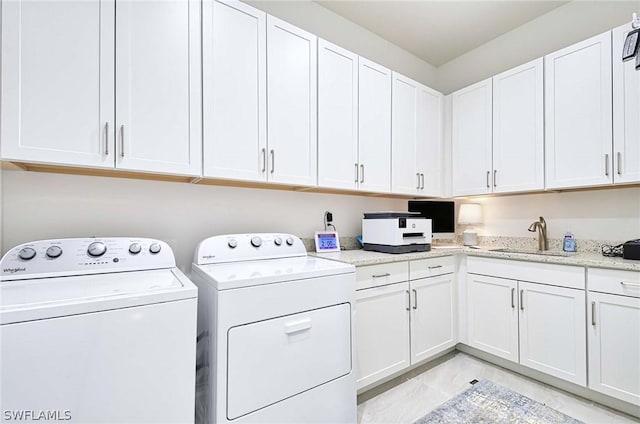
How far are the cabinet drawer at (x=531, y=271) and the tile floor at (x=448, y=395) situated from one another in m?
0.72

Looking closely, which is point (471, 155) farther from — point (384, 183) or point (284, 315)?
point (284, 315)

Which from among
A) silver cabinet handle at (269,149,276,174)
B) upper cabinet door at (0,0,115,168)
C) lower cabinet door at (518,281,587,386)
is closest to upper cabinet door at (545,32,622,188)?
lower cabinet door at (518,281,587,386)

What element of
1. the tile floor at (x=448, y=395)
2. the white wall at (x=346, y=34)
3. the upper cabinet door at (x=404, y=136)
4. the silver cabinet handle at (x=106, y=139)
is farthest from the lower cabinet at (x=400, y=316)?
the white wall at (x=346, y=34)

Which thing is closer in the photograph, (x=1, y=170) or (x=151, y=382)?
(x=151, y=382)

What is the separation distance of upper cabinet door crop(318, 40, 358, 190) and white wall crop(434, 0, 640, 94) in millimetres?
1665

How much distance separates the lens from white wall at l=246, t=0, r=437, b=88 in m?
2.33

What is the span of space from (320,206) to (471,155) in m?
1.52

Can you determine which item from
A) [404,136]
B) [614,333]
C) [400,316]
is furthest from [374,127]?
[614,333]

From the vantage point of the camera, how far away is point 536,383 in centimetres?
209

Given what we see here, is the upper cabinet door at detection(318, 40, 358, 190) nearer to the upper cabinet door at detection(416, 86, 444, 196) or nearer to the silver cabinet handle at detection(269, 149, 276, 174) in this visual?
the silver cabinet handle at detection(269, 149, 276, 174)

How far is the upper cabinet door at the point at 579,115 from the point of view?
6.55 ft

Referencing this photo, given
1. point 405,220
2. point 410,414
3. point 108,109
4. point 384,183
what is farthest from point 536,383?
point 108,109

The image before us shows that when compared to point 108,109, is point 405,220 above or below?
below

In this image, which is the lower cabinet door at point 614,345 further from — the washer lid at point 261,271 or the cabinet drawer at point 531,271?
the washer lid at point 261,271
